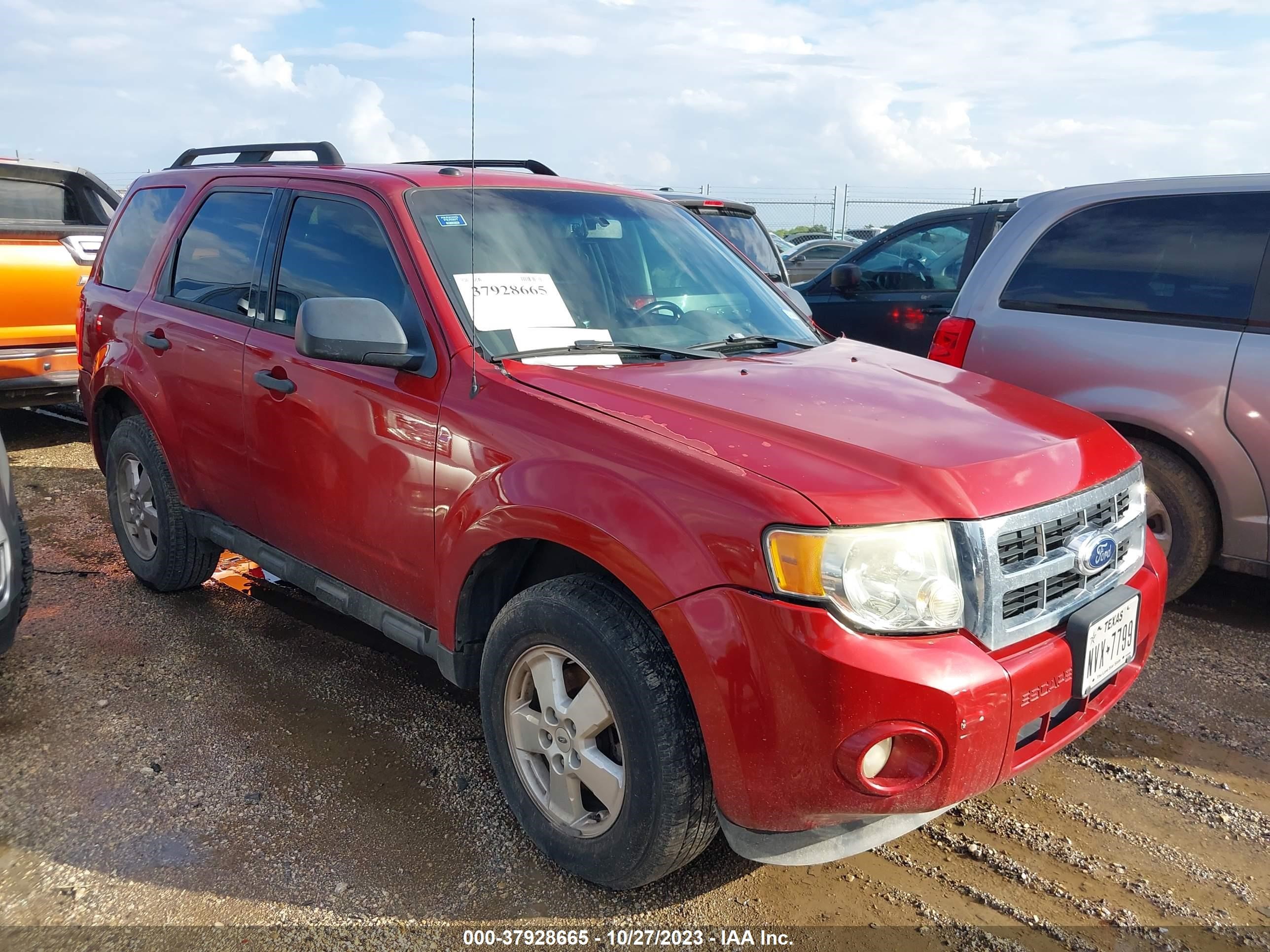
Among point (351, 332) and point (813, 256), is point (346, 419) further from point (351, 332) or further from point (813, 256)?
point (813, 256)

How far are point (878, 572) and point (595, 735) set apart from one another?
2.76 ft

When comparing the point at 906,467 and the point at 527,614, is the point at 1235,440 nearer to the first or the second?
the point at 906,467

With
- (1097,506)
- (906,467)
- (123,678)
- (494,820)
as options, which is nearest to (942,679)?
(906,467)

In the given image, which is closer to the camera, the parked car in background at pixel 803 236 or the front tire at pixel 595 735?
the front tire at pixel 595 735

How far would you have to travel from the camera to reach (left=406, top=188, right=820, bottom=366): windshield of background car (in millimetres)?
2965

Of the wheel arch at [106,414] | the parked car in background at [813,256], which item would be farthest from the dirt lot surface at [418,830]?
the parked car in background at [813,256]

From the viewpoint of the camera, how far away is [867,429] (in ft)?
8.06

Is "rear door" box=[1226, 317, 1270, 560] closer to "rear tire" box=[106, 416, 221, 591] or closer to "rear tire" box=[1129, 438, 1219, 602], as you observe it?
"rear tire" box=[1129, 438, 1219, 602]

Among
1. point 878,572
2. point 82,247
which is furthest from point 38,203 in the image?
point 878,572

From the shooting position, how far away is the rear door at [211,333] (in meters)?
3.65

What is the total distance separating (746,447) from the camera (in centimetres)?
228

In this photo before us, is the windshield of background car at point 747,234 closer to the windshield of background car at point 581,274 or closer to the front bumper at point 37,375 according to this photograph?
the windshield of background car at point 581,274

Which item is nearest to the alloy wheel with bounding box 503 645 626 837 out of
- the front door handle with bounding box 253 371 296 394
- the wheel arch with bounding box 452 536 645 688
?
the wheel arch with bounding box 452 536 645 688

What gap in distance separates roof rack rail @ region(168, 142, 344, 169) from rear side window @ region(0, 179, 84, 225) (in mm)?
2973
